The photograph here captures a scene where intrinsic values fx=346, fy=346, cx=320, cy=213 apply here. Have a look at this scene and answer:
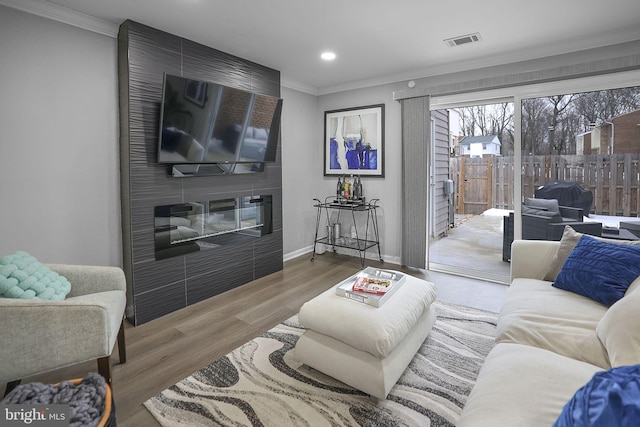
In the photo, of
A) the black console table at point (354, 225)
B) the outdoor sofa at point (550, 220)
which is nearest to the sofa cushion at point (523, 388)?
the outdoor sofa at point (550, 220)

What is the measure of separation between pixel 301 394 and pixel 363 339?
1.68 ft

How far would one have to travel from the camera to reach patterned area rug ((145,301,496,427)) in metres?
1.81

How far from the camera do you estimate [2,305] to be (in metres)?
1.66

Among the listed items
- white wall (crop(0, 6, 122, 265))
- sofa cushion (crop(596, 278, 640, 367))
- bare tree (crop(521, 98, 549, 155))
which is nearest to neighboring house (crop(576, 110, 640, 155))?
bare tree (crop(521, 98, 549, 155))

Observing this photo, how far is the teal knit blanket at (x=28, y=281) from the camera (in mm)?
1830

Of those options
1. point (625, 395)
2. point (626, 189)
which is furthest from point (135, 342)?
point (626, 189)

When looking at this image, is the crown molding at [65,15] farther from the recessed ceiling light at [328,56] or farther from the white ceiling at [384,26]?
the recessed ceiling light at [328,56]

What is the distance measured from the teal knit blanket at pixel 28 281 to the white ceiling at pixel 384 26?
1.88 meters

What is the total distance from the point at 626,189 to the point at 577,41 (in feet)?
4.87

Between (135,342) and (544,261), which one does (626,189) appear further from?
(135,342)

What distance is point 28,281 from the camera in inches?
75.0

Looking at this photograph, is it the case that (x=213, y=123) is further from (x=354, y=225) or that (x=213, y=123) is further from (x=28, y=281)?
(x=354, y=225)

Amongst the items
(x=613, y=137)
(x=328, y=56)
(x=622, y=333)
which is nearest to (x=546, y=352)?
(x=622, y=333)

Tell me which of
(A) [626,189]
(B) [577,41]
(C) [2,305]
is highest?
(B) [577,41]
